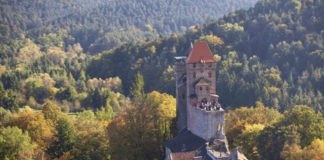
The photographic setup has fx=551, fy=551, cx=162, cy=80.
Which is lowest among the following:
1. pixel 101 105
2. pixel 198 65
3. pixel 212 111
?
pixel 101 105

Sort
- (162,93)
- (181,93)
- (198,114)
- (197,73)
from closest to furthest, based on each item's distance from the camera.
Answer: (198,114), (197,73), (181,93), (162,93)

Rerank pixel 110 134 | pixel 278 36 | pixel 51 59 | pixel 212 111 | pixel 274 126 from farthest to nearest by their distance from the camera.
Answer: pixel 51 59 < pixel 278 36 < pixel 110 134 < pixel 274 126 < pixel 212 111

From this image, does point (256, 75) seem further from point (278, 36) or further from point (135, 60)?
point (135, 60)

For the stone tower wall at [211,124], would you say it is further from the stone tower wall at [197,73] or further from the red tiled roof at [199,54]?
the red tiled roof at [199,54]

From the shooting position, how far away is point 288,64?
11219 cm

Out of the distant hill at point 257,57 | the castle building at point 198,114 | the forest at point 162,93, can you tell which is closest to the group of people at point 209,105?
the castle building at point 198,114

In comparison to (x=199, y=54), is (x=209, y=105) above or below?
below

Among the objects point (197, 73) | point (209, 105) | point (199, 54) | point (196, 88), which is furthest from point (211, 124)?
point (199, 54)

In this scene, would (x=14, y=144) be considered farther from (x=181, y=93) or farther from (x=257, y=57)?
(x=257, y=57)

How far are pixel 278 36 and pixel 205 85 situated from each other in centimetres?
6669

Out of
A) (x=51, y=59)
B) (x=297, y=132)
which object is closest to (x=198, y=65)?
(x=297, y=132)

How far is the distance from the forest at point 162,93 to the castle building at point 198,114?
14.9 ft

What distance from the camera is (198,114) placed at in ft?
194

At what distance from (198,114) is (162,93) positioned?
1873 inches
